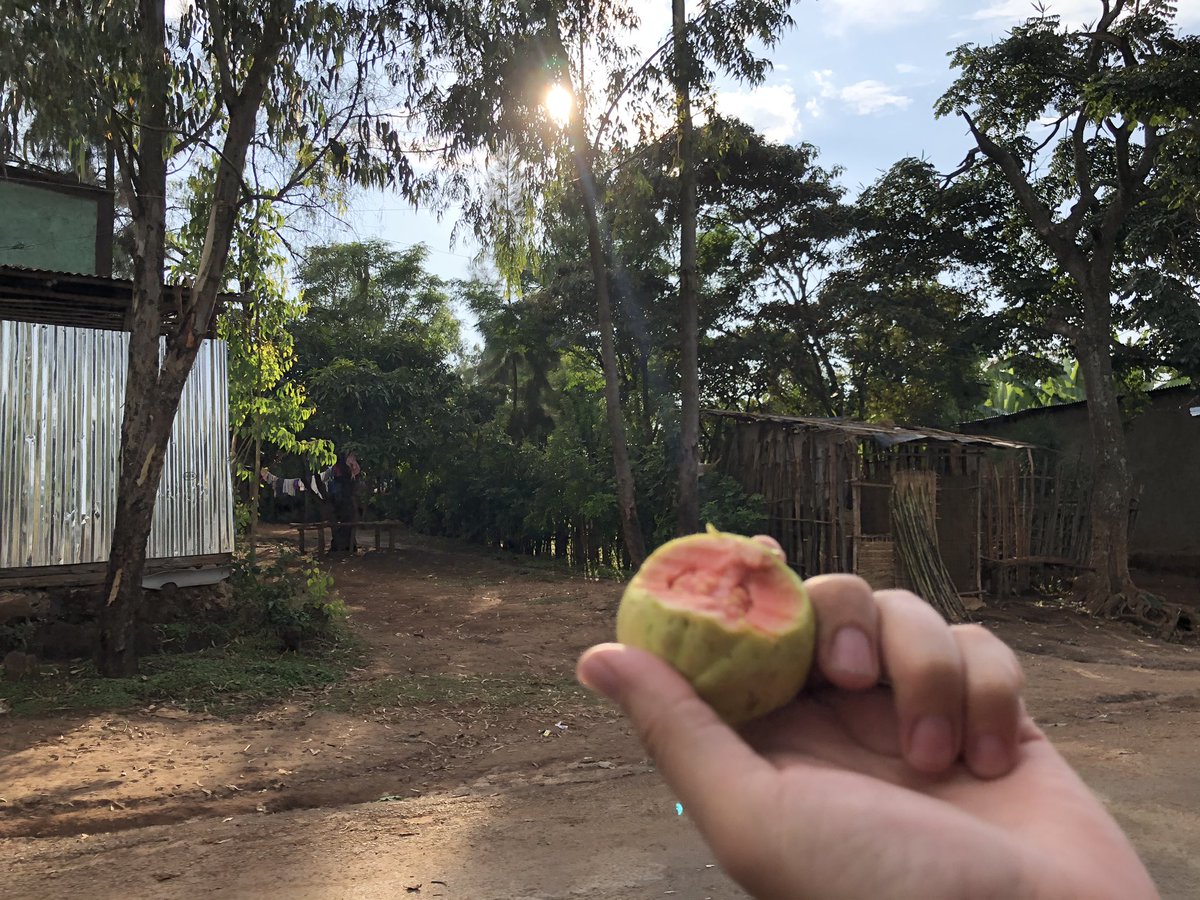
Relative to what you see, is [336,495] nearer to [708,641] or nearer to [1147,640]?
[1147,640]

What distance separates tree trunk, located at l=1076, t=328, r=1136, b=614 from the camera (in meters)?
13.7

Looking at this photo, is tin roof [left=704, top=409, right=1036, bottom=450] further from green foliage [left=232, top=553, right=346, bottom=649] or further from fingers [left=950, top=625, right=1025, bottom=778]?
fingers [left=950, top=625, right=1025, bottom=778]

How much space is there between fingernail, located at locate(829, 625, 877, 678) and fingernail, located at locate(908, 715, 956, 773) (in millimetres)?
115

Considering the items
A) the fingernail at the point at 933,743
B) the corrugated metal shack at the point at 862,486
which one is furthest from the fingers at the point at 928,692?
the corrugated metal shack at the point at 862,486

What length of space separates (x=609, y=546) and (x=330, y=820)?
13.6m

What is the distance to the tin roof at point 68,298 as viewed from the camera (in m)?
8.27

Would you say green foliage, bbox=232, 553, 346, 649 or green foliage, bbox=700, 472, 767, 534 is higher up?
green foliage, bbox=700, 472, 767, 534

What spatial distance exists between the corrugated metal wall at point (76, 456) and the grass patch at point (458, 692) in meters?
A: 2.84

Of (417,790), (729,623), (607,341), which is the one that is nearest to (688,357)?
(607,341)

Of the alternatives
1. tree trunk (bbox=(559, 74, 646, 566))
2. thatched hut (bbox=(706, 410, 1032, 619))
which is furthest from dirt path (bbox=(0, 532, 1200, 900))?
tree trunk (bbox=(559, 74, 646, 566))

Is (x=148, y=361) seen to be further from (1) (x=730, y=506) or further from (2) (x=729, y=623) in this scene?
(1) (x=730, y=506)

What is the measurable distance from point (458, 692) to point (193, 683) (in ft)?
7.32

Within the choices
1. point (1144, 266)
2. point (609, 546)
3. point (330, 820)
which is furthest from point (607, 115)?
point (330, 820)

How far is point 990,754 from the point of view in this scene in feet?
3.92
